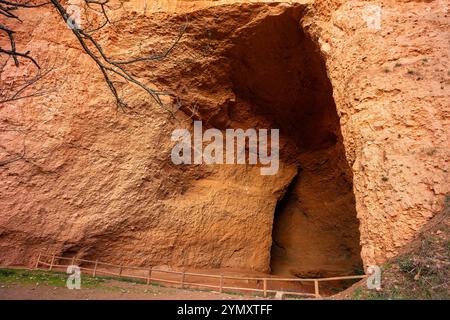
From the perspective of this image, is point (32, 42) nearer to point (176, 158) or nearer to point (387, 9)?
point (176, 158)

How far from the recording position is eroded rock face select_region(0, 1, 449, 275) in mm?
6035

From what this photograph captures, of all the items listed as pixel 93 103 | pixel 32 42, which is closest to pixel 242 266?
pixel 93 103

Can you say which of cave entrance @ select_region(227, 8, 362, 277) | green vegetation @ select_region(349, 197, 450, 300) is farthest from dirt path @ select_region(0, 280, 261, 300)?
cave entrance @ select_region(227, 8, 362, 277)

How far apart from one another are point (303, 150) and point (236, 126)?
252cm

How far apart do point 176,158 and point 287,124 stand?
3877 millimetres

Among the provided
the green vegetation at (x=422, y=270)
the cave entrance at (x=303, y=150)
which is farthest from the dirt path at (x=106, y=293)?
the cave entrance at (x=303, y=150)

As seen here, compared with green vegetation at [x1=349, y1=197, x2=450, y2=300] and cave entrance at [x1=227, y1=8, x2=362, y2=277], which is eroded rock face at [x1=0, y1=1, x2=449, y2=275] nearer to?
cave entrance at [x1=227, y1=8, x2=362, y2=277]

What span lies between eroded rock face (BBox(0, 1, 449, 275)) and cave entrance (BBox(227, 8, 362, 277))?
0.04 metres

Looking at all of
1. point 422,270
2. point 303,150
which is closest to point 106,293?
point 422,270

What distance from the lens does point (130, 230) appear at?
28.4 feet

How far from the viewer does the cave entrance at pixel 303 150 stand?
940 cm

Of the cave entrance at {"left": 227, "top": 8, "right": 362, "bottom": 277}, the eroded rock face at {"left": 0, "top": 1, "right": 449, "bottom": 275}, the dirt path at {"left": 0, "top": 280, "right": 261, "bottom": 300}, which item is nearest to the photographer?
the dirt path at {"left": 0, "top": 280, "right": 261, "bottom": 300}

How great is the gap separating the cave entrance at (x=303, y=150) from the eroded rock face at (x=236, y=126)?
44 mm

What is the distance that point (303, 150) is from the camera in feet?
38.5
